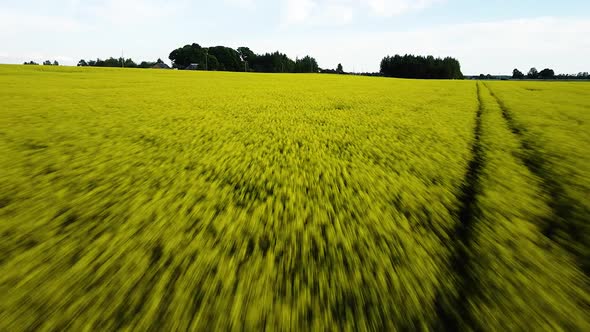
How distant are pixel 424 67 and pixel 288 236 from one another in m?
80.8

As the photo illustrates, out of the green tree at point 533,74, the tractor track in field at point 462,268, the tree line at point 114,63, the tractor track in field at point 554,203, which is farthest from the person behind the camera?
the green tree at point 533,74

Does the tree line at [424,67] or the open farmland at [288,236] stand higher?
the tree line at [424,67]

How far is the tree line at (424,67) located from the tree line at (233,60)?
2292 centimetres

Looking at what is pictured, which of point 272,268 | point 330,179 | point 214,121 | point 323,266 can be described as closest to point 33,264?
point 272,268

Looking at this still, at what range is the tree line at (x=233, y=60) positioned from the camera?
253 feet

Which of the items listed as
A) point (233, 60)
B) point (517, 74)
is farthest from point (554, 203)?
point (517, 74)

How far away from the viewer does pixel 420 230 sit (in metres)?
1.76

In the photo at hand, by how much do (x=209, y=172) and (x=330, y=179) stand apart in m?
1.17

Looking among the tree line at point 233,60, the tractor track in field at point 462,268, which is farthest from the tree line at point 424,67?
the tractor track in field at point 462,268

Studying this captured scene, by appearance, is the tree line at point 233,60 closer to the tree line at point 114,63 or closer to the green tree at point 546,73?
the tree line at point 114,63

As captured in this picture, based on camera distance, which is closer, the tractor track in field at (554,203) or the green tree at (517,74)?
the tractor track in field at (554,203)

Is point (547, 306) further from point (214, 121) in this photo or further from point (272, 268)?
point (214, 121)

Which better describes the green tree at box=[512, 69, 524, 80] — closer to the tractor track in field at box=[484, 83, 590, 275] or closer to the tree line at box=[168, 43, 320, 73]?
the tree line at box=[168, 43, 320, 73]

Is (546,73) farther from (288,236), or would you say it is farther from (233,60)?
(288,236)
